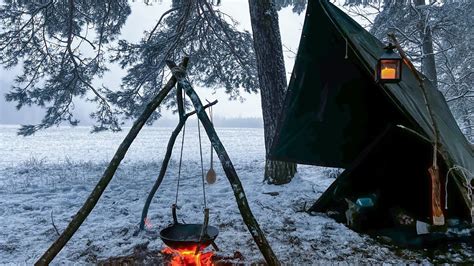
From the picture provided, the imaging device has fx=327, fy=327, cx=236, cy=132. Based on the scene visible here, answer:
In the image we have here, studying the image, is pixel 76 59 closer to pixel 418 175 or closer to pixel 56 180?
pixel 56 180

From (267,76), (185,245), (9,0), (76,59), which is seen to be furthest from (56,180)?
(185,245)

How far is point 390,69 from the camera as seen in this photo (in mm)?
3455

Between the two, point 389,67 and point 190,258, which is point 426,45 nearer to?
point 389,67

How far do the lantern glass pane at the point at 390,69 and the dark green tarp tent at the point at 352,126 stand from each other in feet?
1.42

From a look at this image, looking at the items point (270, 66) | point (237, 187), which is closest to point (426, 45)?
point (270, 66)

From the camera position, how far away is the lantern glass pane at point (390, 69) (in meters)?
3.43

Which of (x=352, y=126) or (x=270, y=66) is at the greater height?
(x=270, y=66)

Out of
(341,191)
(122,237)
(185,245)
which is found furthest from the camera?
(341,191)

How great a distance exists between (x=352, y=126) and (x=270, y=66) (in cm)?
243

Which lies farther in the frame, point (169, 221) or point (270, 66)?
point (270, 66)

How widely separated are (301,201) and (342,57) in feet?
8.04

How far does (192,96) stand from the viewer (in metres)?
3.09

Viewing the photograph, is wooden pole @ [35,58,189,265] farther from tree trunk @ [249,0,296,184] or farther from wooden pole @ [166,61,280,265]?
tree trunk @ [249,0,296,184]

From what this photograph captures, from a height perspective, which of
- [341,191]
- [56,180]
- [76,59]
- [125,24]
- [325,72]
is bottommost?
[56,180]
